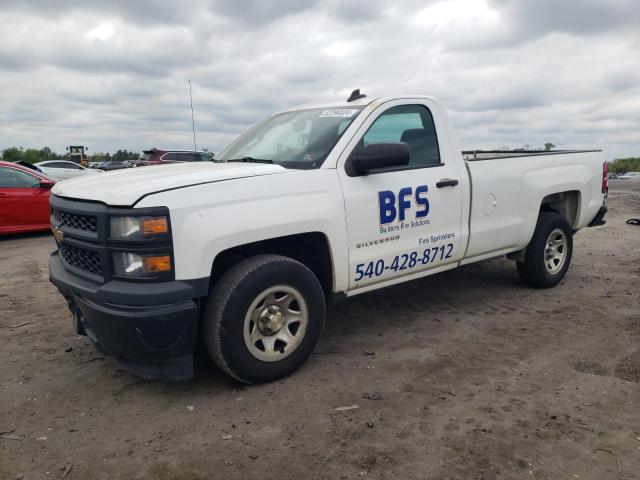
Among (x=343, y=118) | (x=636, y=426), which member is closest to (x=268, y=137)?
(x=343, y=118)

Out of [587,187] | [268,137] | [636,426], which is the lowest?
[636,426]

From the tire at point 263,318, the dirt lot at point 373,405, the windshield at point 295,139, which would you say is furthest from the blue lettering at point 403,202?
the dirt lot at point 373,405

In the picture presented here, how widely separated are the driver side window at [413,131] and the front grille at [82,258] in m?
2.21

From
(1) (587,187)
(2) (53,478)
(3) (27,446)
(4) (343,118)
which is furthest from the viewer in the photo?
(1) (587,187)

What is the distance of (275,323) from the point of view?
343cm

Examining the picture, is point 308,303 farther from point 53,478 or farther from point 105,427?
point 53,478

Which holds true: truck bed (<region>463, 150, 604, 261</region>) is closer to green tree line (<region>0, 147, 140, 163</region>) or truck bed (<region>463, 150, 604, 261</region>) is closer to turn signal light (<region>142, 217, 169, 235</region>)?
turn signal light (<region>142, 217, 169, 235</region>)

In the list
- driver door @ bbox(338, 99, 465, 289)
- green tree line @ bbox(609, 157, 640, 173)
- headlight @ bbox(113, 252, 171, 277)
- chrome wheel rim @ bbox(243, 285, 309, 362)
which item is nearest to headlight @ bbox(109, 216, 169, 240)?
headlight @ bbox(113, 252, 171, 277)

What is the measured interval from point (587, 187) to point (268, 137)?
3.64m

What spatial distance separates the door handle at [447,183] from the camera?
14.0ft

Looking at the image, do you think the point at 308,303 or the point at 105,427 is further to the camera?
the point at 308,303

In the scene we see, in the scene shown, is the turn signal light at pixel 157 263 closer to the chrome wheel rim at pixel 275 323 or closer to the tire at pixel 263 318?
the tire at pixel 263 318

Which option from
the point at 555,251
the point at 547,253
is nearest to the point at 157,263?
the point at 547,253

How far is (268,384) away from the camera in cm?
349
